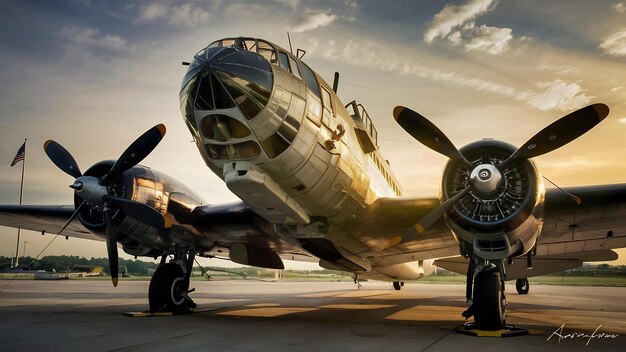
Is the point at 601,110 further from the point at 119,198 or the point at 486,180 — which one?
the point at 119,198

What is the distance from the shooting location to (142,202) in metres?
11.2

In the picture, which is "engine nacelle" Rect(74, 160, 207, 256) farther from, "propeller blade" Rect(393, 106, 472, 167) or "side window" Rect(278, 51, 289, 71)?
"propeller blade" Rect(393, 106, 472, 167)

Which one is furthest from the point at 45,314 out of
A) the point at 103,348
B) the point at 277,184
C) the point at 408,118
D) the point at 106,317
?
the point at 408,118

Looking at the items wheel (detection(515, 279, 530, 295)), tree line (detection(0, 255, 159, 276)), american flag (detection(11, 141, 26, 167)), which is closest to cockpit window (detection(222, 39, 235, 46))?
american flag (detection(11, 141, 26, 167))

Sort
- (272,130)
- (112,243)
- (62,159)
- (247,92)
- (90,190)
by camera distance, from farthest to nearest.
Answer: (62,159) < (112,243) < (90,190) < (272,130) < (247,92)

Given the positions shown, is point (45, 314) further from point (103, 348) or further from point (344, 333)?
point (344, 333)

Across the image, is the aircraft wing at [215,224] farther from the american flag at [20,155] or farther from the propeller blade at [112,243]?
the american flag at [20,155]

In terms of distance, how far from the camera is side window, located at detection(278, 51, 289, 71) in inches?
310

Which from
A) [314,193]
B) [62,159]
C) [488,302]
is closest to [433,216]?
[488,302]

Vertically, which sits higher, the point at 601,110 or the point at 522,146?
the point at 601,110

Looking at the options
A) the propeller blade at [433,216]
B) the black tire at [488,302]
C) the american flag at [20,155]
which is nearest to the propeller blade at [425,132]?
the propeller blade at [433,216]

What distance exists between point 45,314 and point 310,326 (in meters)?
6.89

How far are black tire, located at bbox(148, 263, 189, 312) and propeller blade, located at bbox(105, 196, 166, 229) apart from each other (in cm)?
219

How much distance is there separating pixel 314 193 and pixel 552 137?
457 cm
